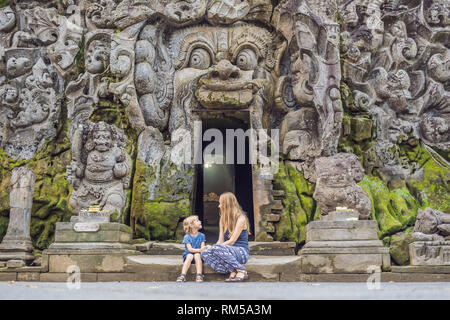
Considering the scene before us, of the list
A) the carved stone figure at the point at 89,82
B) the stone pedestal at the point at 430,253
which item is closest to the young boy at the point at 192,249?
the stone pedestal at the point at 430,253

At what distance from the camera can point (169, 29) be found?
35.1 ft

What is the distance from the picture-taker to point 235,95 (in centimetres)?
997

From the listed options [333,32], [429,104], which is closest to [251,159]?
[333,32]

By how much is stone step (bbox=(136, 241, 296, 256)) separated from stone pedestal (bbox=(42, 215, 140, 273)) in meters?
1.08

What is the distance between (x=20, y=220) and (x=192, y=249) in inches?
133

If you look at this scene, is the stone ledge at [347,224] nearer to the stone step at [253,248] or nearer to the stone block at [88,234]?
the stone step at [253,248]

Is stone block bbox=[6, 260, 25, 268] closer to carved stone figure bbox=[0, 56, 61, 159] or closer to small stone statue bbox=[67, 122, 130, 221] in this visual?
small stone statue bbox=[67, 122, 130, 221]

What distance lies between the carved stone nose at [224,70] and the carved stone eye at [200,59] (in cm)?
58

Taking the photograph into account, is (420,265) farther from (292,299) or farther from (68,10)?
(68,10)

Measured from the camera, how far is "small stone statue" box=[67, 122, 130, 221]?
758 centimetres

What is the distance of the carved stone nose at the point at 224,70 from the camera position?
9.88 m

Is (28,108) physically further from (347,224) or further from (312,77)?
(347,224)

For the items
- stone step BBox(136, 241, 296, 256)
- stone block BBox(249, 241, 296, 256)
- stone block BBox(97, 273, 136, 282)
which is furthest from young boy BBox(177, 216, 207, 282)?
stone block BBox(249, 241, 296, 256)

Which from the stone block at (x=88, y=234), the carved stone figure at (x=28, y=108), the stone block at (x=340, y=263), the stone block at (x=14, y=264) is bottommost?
the stone block at (x=14, y=264)
